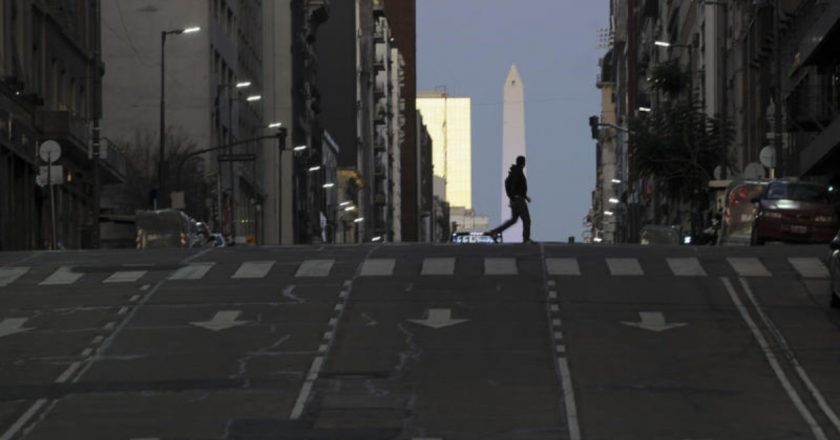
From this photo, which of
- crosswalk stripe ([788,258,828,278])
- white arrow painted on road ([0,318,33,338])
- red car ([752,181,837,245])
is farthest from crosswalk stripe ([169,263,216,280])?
red car ([752,181,837,245])

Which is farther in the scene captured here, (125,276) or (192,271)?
(192,271)

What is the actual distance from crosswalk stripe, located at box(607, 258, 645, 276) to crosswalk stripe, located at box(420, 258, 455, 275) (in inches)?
103

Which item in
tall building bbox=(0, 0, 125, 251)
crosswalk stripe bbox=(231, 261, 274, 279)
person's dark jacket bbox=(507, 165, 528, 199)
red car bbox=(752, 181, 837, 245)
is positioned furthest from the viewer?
tall building bbox=(0, 0, 125, 251)

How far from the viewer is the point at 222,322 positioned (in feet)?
90.8

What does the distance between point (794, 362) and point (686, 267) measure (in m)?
11.0

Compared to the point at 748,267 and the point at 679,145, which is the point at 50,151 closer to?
the point at 748,267

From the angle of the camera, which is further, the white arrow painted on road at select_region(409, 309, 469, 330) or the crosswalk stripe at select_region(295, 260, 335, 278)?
the crosswalk stripe at select_region(295, 260, 335, 278)

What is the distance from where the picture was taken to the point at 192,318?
28297 millimetres

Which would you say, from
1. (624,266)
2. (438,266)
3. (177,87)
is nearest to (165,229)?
(438,266)

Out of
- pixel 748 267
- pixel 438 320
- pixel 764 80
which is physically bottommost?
pixel 438 320

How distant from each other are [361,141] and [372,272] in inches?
6074

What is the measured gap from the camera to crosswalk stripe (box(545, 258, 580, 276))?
33688 mm

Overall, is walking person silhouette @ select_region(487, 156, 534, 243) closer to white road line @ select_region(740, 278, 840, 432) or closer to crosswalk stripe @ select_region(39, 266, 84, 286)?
crosswalk stripe @ select_region(39, 266, 84, 286)

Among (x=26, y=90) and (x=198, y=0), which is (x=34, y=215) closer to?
(x=26, y=90)
